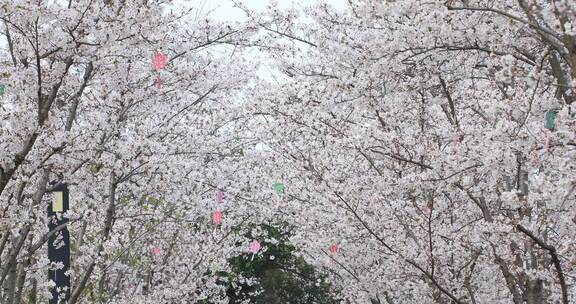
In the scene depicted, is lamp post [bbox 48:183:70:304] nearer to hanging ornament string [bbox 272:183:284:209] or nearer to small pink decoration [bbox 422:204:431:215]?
small pink decoration [bbox 422:204:431:215]

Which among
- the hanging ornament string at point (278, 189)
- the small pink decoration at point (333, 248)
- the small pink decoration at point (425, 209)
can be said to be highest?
the hanging ornament string at point (278, 189)

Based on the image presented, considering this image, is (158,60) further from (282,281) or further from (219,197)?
(282,281)

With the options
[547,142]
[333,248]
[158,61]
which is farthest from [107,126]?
[333,248]

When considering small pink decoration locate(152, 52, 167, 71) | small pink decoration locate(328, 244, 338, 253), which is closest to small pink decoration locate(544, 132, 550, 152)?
small pink decoration locate(152, 52, 167, 71)

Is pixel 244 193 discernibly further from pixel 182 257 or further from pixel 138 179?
pixel 138 179

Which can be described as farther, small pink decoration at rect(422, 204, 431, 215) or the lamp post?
small pink decoration at rect(422, 204, 431, 215)

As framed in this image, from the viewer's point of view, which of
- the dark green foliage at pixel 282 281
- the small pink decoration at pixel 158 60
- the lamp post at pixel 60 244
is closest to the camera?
the small pink decoration at pixel 158 60

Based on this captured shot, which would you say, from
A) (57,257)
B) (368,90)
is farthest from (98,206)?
(368,90)

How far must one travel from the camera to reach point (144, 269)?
9070 mm

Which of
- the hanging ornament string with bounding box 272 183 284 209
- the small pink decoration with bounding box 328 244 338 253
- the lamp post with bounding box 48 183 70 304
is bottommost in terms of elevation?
the lamp post with bounding box 48 183 70 304

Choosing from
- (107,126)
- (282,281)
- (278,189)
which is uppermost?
(282,281)

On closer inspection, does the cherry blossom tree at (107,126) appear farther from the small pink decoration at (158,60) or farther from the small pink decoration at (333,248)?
the small pink decoration at (333,248)

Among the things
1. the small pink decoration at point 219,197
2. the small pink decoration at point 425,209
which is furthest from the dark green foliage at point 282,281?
the small pink decoration at point 425,209

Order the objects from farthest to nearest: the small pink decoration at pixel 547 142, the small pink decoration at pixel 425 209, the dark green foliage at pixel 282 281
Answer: the dark green foliage at pixel 282 281
the small pink decoration at pixel 425 209
the small pink decoration at pixel 547 142
